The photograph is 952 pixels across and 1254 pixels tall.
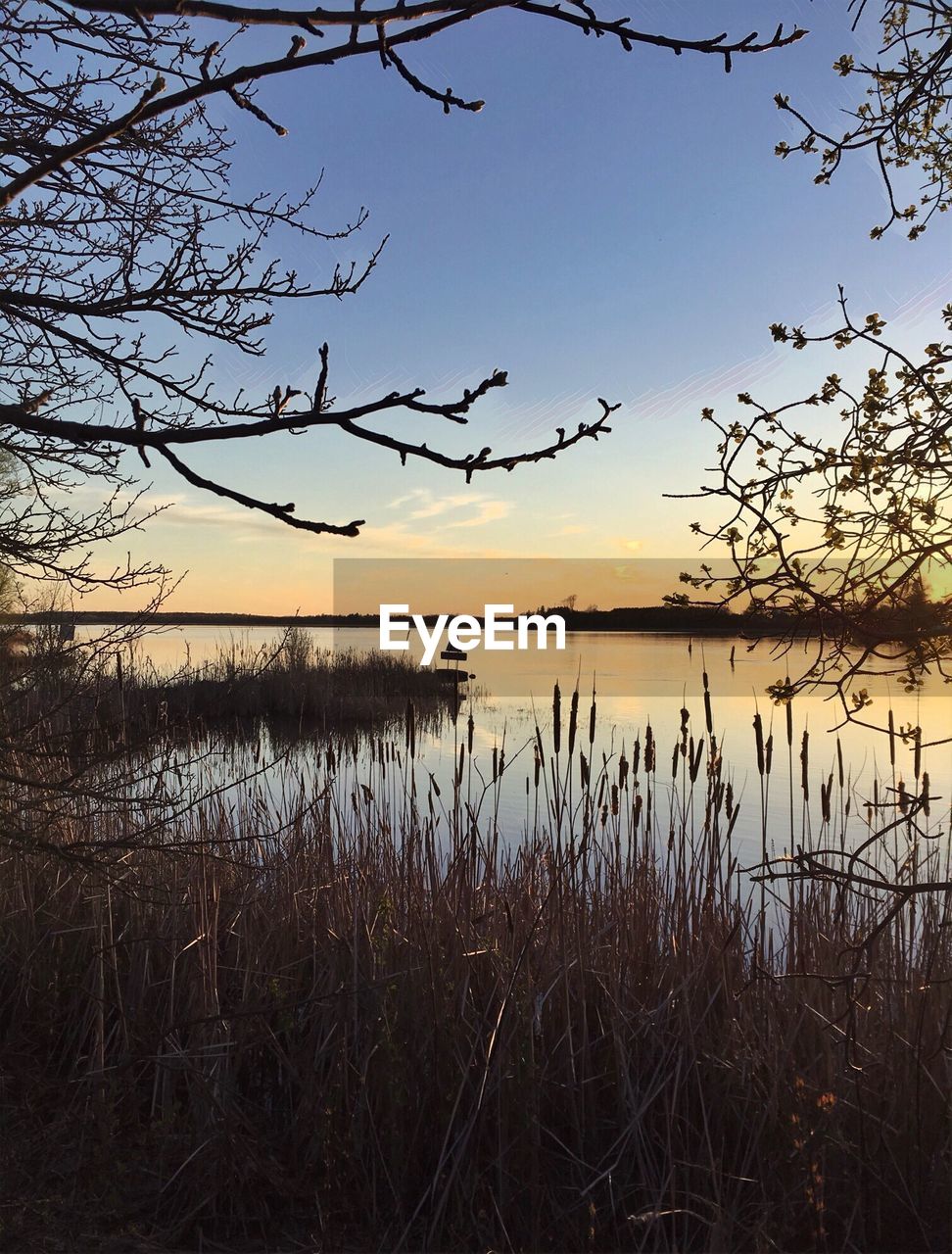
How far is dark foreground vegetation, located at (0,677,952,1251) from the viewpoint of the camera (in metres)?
2.43

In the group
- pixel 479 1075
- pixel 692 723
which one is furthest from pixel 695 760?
pixel 692 723

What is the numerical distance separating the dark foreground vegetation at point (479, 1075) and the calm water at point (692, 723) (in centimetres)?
77

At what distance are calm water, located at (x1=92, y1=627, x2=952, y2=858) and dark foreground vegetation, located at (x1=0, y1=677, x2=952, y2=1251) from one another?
2.51ft

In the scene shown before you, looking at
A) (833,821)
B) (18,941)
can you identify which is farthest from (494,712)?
(18,941)

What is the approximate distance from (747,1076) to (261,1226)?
1409mm

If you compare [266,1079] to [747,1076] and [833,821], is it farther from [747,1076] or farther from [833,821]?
[833,821]

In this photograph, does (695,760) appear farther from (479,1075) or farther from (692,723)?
(692,723)

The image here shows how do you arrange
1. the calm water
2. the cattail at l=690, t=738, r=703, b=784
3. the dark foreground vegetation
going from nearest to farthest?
the dark foreground vegetation
the cattail at l=690, t=738, r=703, b=784
the calm water

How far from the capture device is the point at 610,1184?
2363 mm

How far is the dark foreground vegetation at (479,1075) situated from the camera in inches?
95.7

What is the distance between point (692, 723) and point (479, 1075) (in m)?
16.8

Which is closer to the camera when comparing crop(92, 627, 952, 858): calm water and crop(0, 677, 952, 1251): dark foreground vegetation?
crop(0, 677, 952, 1251): dark foreground vegetation

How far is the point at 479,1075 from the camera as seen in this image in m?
2.70

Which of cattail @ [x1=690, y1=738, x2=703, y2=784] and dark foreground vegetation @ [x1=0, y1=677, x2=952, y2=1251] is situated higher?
cattail @ [x1=690, y1=738, x2=703, y2=784]
